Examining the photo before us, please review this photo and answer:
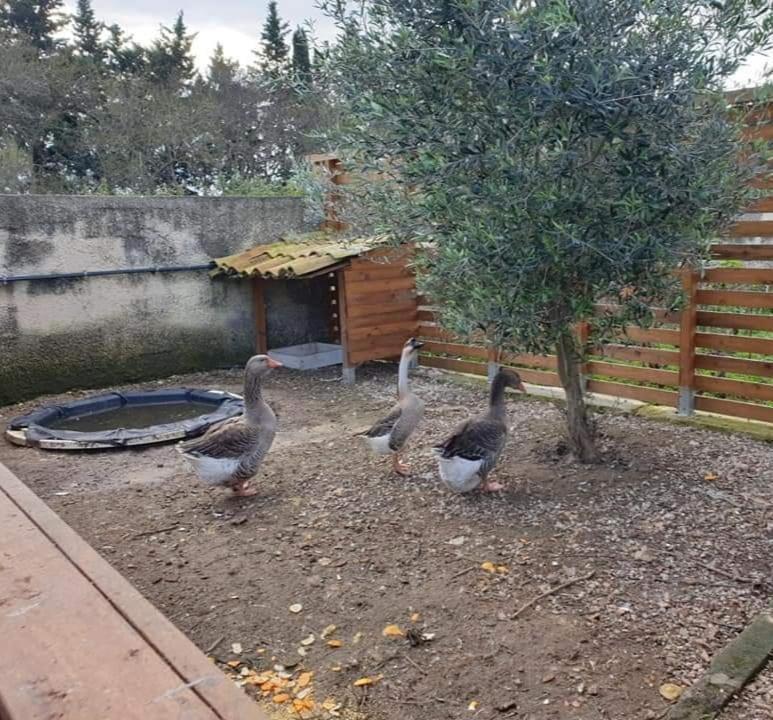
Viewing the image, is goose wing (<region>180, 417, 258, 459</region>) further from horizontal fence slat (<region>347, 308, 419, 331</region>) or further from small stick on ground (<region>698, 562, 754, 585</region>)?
horizontal fence slat (<region>347, 308, 419, 331</region>)

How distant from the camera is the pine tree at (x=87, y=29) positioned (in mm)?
18809

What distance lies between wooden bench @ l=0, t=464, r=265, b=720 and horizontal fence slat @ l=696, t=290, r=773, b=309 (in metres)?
4.54

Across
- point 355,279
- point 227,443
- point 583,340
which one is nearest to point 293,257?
point 355,279

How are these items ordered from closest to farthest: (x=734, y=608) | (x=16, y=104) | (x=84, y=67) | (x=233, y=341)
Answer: (x=734, y=608), (x=233, y=341), (x=16, y=104), (x=84, y=67)

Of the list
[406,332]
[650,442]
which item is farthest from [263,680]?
[406,332]

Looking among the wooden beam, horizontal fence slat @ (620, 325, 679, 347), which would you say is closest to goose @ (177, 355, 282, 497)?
horizontal fence slat @ (620, 325, 679, 347)

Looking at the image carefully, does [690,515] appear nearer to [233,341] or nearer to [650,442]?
[650,442]

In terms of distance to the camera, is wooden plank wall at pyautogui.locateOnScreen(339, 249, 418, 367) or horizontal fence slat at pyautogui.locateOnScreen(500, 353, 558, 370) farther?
wooden plank wall at pyautogui.locateOnScreen(339, 249, 418, 367)

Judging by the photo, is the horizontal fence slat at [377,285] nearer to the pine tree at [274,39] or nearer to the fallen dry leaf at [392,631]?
the fallen dry leaf at [392,631]

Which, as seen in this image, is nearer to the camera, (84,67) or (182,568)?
(182,568)

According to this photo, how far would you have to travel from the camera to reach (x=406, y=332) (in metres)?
7.61

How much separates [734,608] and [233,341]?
6779 millimetres

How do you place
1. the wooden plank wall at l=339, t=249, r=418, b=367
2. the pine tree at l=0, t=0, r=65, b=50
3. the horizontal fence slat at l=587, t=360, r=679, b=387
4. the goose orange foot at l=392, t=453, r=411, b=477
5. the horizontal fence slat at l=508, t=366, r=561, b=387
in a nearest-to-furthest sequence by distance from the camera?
the goose orange foot at l=392, t=453, r=411, b=477
the horizontal fence slat at l=587, t=360, r=679, b=387
the horizontal fence slat at l=508, t=366, r=561, b=387
the wooden plank wall at l=339, t=249, r=418, b=367
the pine tree at l=0, t=0, r=65, b=50

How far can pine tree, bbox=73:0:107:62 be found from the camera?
18809 mm
